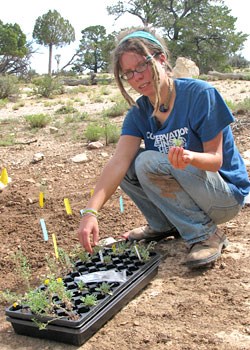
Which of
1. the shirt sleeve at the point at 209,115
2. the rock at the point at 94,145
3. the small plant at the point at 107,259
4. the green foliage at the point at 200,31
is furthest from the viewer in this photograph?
the green foliage at the point at 200,31

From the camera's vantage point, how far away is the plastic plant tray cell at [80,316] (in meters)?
1.88

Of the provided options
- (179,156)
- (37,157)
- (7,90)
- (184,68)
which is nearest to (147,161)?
(179,156)

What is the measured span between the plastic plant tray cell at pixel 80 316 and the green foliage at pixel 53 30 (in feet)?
106

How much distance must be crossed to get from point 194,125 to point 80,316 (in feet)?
3.51

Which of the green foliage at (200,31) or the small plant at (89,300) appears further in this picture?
the green foliage at (200,31)

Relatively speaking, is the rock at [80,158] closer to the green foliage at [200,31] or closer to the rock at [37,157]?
the rock at [37,157]

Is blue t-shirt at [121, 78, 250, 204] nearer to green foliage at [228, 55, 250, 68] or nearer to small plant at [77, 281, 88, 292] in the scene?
small plant at [77, 281, 88, 292]

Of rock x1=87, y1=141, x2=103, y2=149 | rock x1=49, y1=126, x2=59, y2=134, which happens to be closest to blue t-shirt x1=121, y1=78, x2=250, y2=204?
→ rock x1=87, y1=141, x2=103, y2=149

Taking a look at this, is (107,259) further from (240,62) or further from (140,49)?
(240,62)

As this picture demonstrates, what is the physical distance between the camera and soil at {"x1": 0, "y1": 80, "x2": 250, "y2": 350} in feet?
6.27

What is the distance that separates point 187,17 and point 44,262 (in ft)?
76.5

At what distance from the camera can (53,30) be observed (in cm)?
3350

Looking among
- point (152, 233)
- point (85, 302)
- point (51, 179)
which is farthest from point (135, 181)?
point (51, 179)

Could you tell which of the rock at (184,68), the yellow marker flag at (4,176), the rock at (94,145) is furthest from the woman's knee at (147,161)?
the rock at (184,68)
